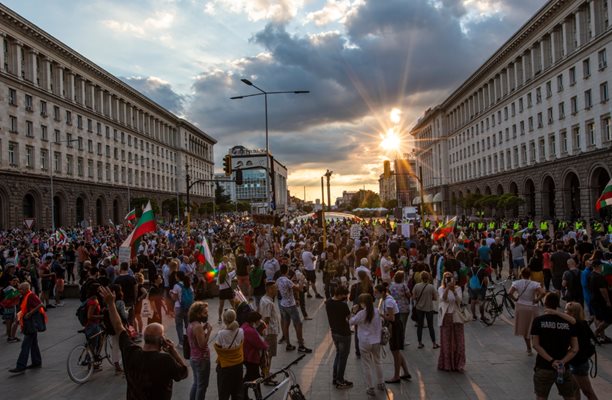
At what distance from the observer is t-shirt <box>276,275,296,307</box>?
399 inches

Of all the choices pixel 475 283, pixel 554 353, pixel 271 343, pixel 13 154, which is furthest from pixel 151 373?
pixel 13 154

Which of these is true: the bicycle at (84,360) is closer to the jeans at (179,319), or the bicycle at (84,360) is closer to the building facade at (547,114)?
the jeans at (179,319)

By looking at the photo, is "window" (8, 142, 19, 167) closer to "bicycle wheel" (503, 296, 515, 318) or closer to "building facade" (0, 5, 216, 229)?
"building facade" (0, 5, 216, 229)

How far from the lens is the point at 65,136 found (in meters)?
53.7

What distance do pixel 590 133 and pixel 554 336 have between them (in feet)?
136

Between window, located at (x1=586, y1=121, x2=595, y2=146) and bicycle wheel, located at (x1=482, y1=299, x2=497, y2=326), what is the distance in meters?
34.9

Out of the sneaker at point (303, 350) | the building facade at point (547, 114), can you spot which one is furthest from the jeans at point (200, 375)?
the building facade at point (547, 114)

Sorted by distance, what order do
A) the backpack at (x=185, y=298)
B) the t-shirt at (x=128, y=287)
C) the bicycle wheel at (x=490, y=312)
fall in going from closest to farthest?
1. the backpack at (x=185, y=298)
2. the t-shirt at (x=128, y=287)
3. the bicycle wheel at (x=490, y=312)

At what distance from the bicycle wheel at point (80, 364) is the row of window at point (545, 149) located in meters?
40.6

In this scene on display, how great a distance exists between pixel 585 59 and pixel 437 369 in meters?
41.1

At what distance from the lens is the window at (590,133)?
4041 centimetres

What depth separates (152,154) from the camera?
8406 centimetres

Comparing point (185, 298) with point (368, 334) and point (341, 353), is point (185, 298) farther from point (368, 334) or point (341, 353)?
point (368, 334)

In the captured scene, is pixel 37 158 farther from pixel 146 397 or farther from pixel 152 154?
pixel 146 397
